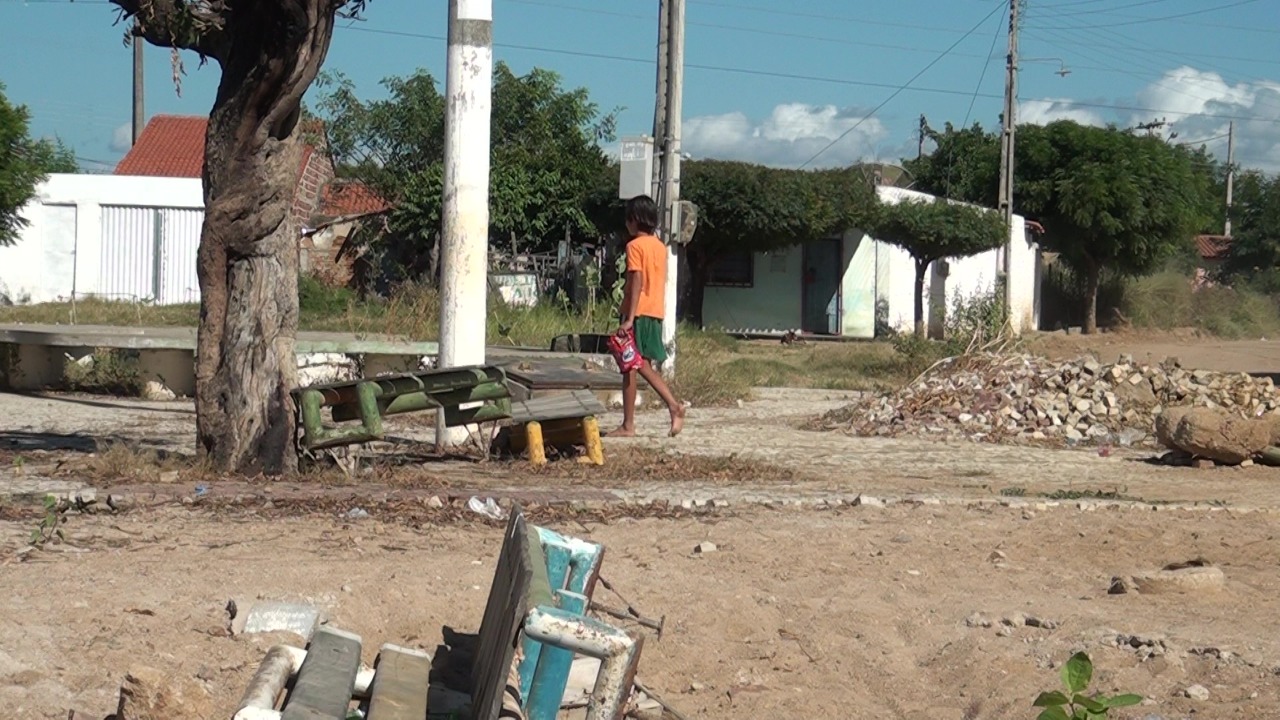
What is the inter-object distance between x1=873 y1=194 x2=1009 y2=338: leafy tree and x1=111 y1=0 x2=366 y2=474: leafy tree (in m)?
23.9

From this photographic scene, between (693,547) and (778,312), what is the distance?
95.8 feet

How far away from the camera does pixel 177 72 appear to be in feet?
26.4

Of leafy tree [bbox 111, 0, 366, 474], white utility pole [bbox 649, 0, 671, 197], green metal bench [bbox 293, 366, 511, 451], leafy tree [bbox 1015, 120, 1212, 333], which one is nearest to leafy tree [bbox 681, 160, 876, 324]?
leafy tree [bbox 1015, 120, 1212, 333]

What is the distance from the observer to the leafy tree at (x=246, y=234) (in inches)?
312

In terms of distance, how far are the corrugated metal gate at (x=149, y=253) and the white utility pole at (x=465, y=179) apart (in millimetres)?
24403

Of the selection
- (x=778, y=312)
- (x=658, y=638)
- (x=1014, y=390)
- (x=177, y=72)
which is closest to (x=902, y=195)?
(x=778, y=312)

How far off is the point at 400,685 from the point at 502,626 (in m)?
0.45

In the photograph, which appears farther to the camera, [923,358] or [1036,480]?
[923,358]

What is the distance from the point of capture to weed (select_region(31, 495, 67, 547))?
604 cm

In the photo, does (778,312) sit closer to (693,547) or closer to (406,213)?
(406,213)

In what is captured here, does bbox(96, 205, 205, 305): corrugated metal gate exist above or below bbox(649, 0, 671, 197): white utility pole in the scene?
below

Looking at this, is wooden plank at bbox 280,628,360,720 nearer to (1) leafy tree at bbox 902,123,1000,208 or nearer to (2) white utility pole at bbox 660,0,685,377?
(2) white utility pole at bbox 660,0,685,377

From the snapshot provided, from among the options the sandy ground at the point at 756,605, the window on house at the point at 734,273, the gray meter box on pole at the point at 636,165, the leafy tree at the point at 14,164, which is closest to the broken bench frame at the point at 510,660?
the sandy ground at the point at 756,605

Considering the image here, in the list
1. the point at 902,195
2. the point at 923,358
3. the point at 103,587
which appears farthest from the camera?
the point at 902,195
